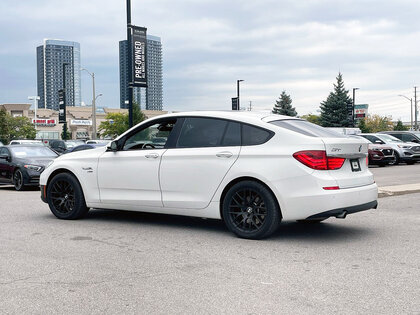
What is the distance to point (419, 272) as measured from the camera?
16.0ft

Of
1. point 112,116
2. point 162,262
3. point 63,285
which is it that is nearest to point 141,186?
point 162,262

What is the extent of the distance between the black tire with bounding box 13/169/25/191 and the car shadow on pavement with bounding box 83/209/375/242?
21.7 feet

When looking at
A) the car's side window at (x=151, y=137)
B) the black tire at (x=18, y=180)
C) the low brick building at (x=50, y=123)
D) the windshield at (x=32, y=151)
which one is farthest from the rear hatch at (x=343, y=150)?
the low brick building at (x=50, y=123)

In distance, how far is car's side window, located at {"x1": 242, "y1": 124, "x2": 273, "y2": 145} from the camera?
254 inches

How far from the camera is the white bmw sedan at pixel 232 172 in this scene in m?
6.09

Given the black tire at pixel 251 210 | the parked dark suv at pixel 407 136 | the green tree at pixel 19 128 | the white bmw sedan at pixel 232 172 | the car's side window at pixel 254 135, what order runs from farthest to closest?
the green tree at pixel 19 128 → the parked dark suv at pixel 407 136 → the car's side window at pixel 254 135 → the black tire at pixel 251 210 → the white bmw sedan at pixel 232 172

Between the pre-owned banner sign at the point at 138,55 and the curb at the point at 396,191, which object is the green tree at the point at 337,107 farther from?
the curb at the point at 396,191

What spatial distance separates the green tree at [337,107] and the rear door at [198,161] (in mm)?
62699

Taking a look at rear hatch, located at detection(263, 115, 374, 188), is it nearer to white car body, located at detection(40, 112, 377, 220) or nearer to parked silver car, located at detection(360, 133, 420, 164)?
white car body, located at detection(40, 112, 377, 220)

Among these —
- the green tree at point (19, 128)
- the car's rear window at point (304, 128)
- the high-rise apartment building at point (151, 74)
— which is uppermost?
the high-rise apartment building at point (151, 74)

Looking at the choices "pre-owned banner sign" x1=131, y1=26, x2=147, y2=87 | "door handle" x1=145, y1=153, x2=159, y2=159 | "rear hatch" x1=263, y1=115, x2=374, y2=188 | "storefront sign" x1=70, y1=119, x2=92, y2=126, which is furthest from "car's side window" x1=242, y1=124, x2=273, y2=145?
"storefront sign" x1=70, y1=119, x2=92, y2=126

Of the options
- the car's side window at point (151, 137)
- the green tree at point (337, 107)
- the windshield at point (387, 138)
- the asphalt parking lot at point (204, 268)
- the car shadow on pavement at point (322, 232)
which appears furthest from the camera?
the green tree at point (337, 107)

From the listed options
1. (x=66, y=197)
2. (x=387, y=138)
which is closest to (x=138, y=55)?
(x=387, y=138)

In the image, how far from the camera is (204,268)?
509cm
